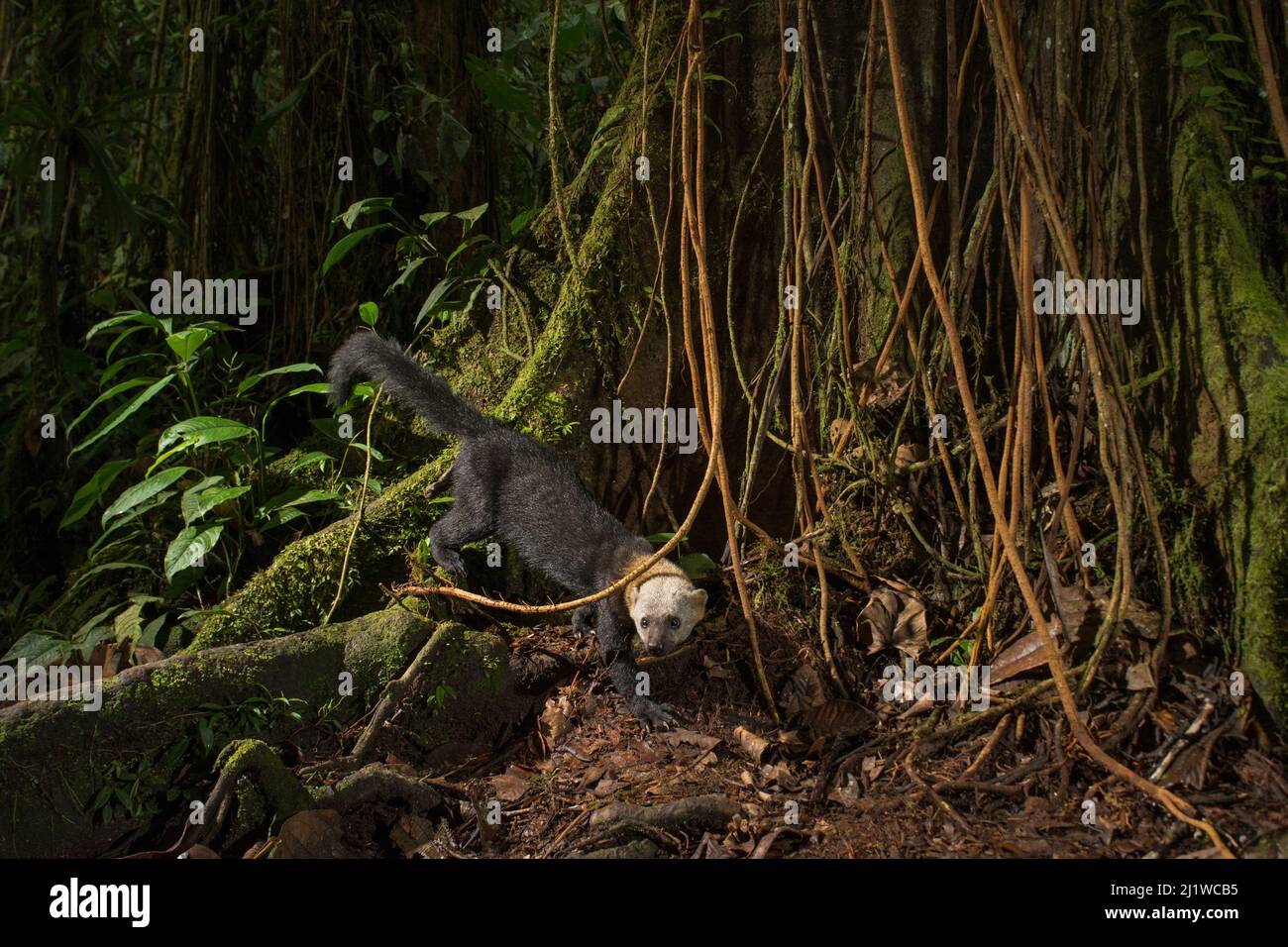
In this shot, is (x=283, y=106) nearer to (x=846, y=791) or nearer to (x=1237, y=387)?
(x=846, y=791)

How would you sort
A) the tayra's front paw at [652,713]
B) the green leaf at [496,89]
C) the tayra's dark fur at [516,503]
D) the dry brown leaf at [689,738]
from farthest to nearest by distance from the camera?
the green leaf at [496,89] → the tayra's dark fur at [516,503] → the tayra's front paw at [652,713] → the dry brown leaf at [689,738]

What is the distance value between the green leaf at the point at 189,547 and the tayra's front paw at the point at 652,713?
1758mm

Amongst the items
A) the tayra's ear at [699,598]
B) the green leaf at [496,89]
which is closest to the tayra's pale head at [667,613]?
the tayra's ear at [699,598]

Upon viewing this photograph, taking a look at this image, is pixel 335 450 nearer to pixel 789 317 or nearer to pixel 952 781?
pixel 789 317

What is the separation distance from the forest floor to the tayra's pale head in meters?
0.35

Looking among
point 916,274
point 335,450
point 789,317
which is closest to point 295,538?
point 335,450

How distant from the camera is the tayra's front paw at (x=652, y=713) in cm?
332

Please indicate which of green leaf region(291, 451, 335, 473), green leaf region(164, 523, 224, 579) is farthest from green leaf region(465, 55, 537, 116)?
green leaf region(164, 523, 224, 579)

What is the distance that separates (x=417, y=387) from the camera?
4078mm

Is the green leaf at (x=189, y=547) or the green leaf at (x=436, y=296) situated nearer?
the green leaf at (x=189, y=547)

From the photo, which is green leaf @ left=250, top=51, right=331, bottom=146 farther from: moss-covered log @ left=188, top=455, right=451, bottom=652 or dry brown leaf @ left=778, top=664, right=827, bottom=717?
dry brown leaf @ left=778, top=664, right=827, bottom=717

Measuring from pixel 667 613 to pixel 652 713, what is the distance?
1.29 ft

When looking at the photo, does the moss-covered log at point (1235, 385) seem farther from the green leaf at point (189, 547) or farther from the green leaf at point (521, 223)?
the green leaf at point (189, 547)

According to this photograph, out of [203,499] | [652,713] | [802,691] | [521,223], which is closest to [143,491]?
[203,499]
